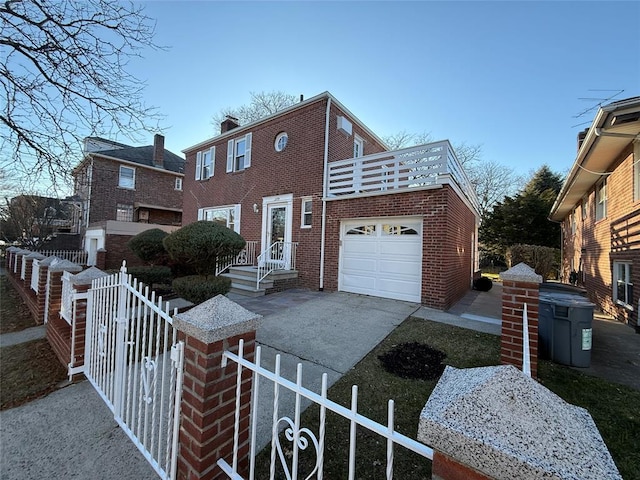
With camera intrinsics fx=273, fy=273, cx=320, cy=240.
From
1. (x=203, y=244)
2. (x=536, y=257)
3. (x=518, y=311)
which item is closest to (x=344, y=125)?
A: (x=203, y=244)

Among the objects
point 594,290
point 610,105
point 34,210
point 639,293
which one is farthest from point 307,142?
point 34,210

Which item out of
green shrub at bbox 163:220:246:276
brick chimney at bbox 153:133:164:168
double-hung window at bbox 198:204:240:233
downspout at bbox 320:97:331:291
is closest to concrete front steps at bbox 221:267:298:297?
downspout at bbox 320:97:331:291

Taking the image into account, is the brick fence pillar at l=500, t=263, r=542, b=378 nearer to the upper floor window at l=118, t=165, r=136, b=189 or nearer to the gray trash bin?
the gray trash bin

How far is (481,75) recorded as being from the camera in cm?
805

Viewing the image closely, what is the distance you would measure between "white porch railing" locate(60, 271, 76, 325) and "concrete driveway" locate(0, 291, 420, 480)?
3.37ft

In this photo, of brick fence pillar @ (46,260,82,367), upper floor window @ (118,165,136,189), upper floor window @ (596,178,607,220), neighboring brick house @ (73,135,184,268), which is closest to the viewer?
brick fence pillar @ (46,260,82,367)

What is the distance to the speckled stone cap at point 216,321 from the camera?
1.69 m

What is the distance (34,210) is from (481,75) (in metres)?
21.7

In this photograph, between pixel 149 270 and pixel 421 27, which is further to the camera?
pixel 149 270

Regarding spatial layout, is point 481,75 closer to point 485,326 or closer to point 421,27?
point 421,27

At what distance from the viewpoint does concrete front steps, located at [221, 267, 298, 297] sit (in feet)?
27.9

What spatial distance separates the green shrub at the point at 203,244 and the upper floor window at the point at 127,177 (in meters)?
17.8

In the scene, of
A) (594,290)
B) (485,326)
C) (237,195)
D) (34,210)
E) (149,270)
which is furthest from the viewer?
(34,210)

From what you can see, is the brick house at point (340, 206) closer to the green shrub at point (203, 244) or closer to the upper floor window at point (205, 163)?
the upper floor window at point (205, 163)
